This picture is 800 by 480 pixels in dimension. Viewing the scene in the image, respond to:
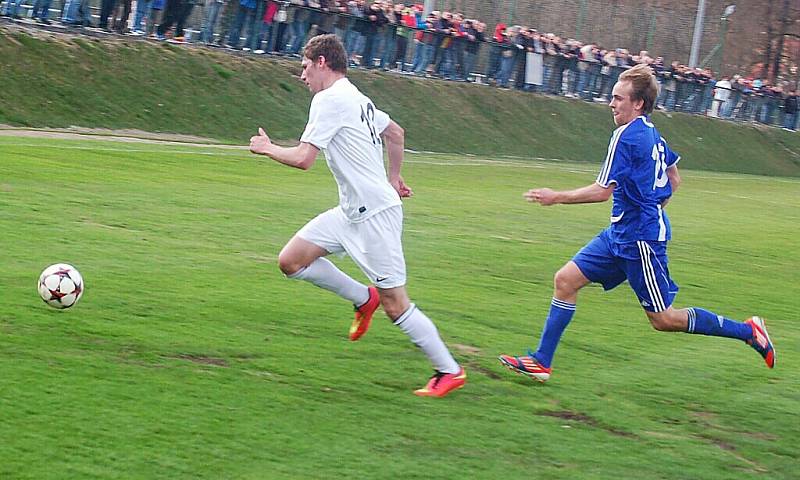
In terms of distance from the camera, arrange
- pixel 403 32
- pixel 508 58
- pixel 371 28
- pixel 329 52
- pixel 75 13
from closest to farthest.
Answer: pixel 329 52 → pixel 75 13 → pixel 371 28 → pixel 403 32 → pixel 508 58

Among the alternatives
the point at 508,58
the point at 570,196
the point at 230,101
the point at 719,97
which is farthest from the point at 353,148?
the point at 719,97

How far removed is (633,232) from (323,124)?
1.97 meters

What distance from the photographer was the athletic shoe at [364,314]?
7434 millimetres

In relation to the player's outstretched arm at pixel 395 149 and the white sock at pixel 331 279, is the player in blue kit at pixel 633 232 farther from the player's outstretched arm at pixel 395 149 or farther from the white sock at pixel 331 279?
the white sock at pixel 331 279

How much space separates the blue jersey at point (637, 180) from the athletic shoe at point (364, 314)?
1.52 metres

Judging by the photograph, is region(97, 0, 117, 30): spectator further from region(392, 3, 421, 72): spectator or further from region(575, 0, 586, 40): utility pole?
region(575, 0, 586, 40): utility pole

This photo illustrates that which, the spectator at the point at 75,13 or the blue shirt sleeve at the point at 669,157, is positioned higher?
the spectator at the point at 75,13

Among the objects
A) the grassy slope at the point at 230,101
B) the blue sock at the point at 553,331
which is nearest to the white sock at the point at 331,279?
Answer: the blue sock at the point at 553,331

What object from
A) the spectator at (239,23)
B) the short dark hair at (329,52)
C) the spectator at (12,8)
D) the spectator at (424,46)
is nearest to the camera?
the short dark hair at (329,52)

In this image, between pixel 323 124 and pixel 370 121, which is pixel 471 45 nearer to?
pixel 370 121

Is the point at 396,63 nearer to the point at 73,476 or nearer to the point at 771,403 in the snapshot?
the point at 771,403

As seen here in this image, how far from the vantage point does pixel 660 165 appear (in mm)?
7062

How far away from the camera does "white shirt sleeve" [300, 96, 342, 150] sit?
252 inches

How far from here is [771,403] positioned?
7.14m
